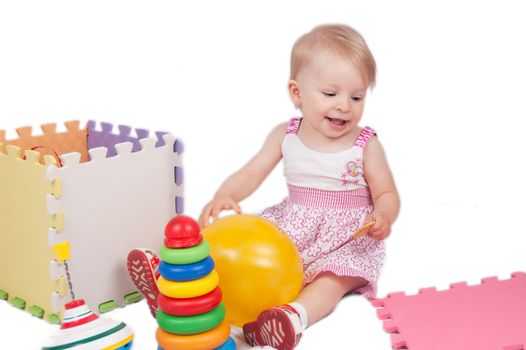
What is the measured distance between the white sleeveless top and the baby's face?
0.27 feet

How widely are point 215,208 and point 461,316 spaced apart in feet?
3.10

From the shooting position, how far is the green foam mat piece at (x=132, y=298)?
2840 mm

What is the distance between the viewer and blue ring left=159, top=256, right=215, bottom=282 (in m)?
2.24

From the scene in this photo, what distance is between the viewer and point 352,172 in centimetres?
305

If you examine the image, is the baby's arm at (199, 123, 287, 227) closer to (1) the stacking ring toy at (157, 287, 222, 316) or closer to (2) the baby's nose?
(2) the baby's nose

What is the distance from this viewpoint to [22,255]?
2.74 metres

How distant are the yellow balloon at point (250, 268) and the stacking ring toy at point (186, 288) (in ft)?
0.76

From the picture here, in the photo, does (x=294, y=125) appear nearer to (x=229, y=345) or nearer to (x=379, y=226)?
(x=379, y=226)

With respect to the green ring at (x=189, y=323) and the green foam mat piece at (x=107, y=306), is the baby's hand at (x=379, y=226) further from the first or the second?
the green foam mat piece at (x=107, y=306)

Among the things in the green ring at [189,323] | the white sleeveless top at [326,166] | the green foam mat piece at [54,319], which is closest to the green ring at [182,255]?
the green ring at [189,323]

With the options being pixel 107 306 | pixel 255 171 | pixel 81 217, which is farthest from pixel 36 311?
pixel 255 171

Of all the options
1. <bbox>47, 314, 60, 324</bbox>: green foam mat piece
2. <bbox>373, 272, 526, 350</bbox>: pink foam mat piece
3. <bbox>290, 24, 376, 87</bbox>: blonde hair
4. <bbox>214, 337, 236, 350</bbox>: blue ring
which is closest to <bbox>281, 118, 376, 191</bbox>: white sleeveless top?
<bbox>290, 24, 376, 87</bbox>: blonde hair

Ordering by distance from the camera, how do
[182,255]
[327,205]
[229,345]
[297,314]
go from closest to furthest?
[182,255] < [229,345] < [297,314] < [327,205]

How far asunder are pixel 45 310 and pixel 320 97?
1187 millimetres
